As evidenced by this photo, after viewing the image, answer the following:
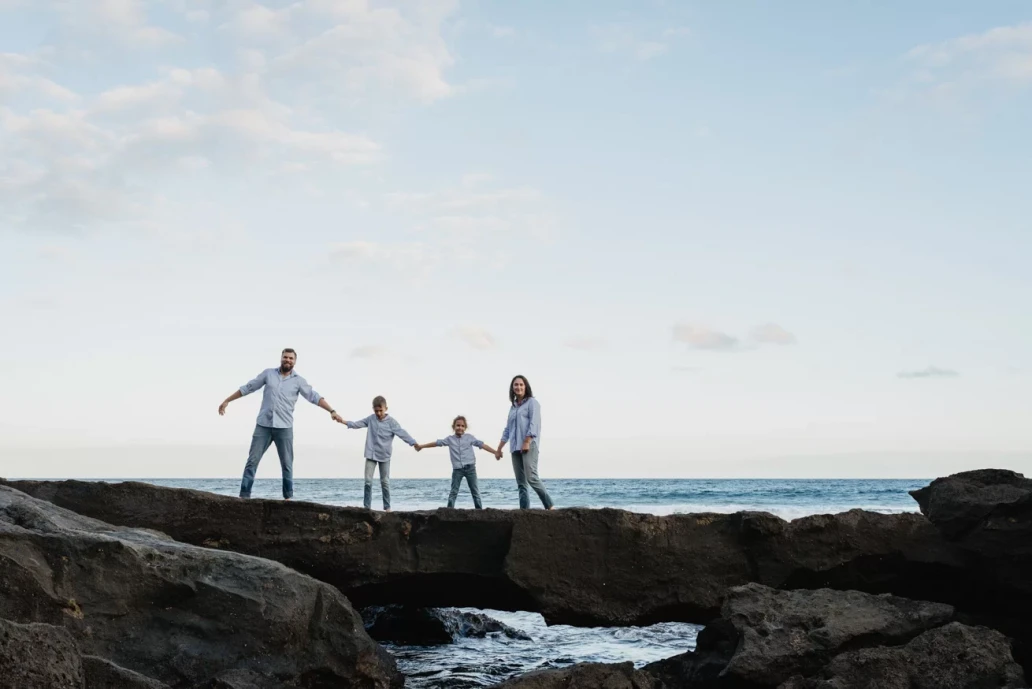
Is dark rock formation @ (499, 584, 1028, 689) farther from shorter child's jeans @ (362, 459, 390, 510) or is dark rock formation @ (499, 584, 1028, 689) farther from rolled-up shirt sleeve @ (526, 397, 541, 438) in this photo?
shorter child's jeans @ (362, 459, 390, 510)

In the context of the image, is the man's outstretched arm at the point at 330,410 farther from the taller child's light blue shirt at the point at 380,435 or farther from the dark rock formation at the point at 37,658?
the dark rock formation at the point at 37,658

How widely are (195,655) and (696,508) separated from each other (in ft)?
95.7

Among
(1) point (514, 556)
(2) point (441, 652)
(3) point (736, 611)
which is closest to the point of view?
(3) point (736, 611)

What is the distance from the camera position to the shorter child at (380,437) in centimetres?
1175

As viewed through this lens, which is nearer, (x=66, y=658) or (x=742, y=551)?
(x=66, y=658)

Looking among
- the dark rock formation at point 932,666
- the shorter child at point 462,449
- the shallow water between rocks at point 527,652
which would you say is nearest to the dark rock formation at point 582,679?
the dark rock formation at point 932,666

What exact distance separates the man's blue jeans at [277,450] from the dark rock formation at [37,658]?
5.90 meters

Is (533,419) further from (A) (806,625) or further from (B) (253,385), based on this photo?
(A) (806,625)

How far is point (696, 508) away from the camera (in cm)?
3350

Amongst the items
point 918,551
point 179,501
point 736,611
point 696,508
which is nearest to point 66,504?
point 179,501

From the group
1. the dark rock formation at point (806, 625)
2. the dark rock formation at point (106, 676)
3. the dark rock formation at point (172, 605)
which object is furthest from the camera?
the dark rock formation at point (806, 625)

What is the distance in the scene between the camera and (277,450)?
1038 cm

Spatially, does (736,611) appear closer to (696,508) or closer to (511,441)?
(511,441)

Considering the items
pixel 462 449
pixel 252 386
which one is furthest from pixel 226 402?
pixel 462 449
